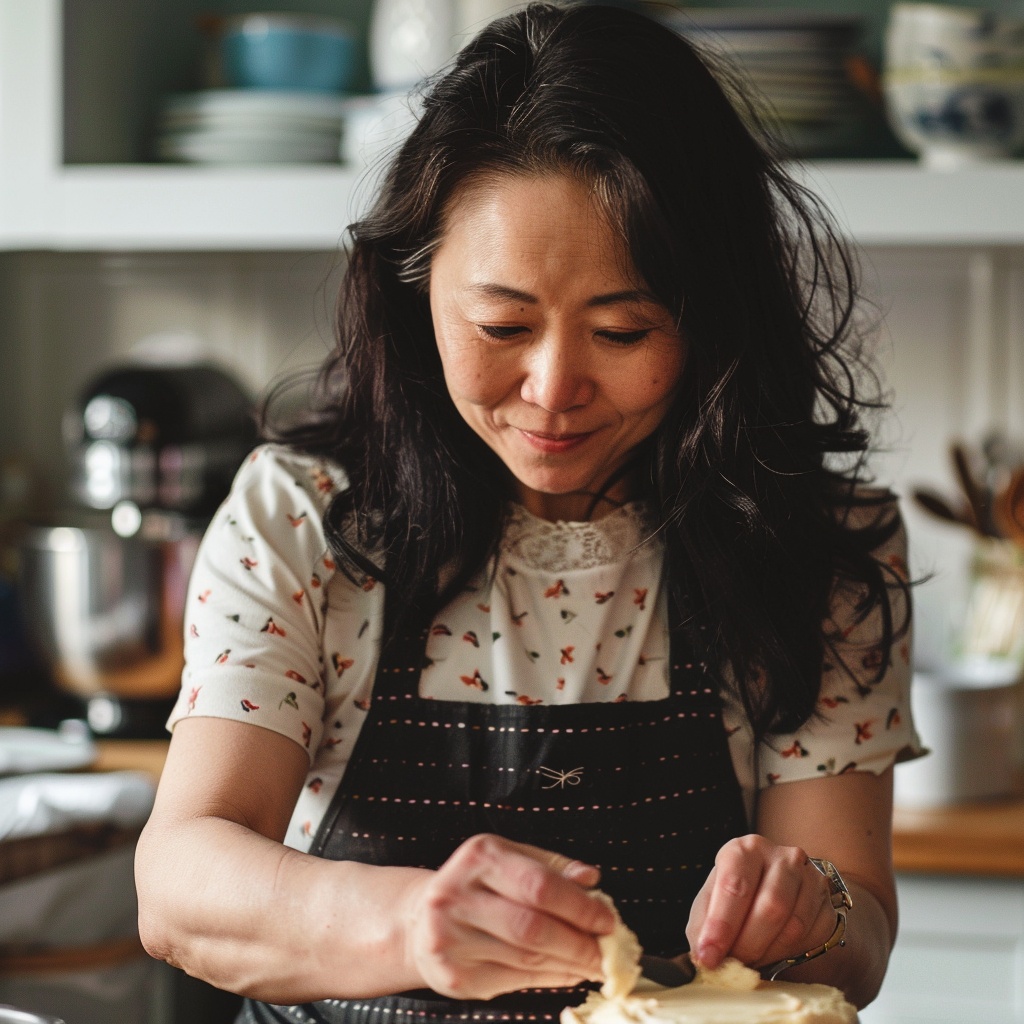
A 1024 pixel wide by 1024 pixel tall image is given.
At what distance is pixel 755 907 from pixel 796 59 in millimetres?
1226

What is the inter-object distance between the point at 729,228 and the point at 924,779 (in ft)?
3.07

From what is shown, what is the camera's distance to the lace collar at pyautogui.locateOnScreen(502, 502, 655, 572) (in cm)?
123

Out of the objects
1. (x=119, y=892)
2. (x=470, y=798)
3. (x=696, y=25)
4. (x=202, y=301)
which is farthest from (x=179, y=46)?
(x=470, y=798)

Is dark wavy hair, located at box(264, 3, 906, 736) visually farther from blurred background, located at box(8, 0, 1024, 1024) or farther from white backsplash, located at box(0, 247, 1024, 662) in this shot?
white backsplash, located at box(0, 247, 1024, 662)

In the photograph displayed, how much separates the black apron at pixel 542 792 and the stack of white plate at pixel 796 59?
3.01 ft

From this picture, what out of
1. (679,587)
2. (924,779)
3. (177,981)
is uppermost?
(679,587)

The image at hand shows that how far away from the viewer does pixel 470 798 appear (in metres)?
1.14

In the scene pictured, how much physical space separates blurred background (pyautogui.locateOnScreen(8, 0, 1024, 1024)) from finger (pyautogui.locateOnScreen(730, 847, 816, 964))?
2.42 feet

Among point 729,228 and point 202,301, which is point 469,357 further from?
point 202,301

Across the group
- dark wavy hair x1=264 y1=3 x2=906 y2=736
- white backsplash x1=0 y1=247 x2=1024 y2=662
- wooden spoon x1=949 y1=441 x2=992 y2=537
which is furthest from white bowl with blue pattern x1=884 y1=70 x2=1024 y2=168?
dark wavy hair x1=264 y1=3 x2=906 y2=736

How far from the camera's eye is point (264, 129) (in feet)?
6.15

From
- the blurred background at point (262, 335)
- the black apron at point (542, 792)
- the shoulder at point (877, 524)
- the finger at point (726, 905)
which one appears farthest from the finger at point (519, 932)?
the blurred background at point (262, 335)

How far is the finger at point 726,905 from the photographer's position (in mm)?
915

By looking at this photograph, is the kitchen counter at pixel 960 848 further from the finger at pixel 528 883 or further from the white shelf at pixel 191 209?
the white shelf at pixel 191 209
